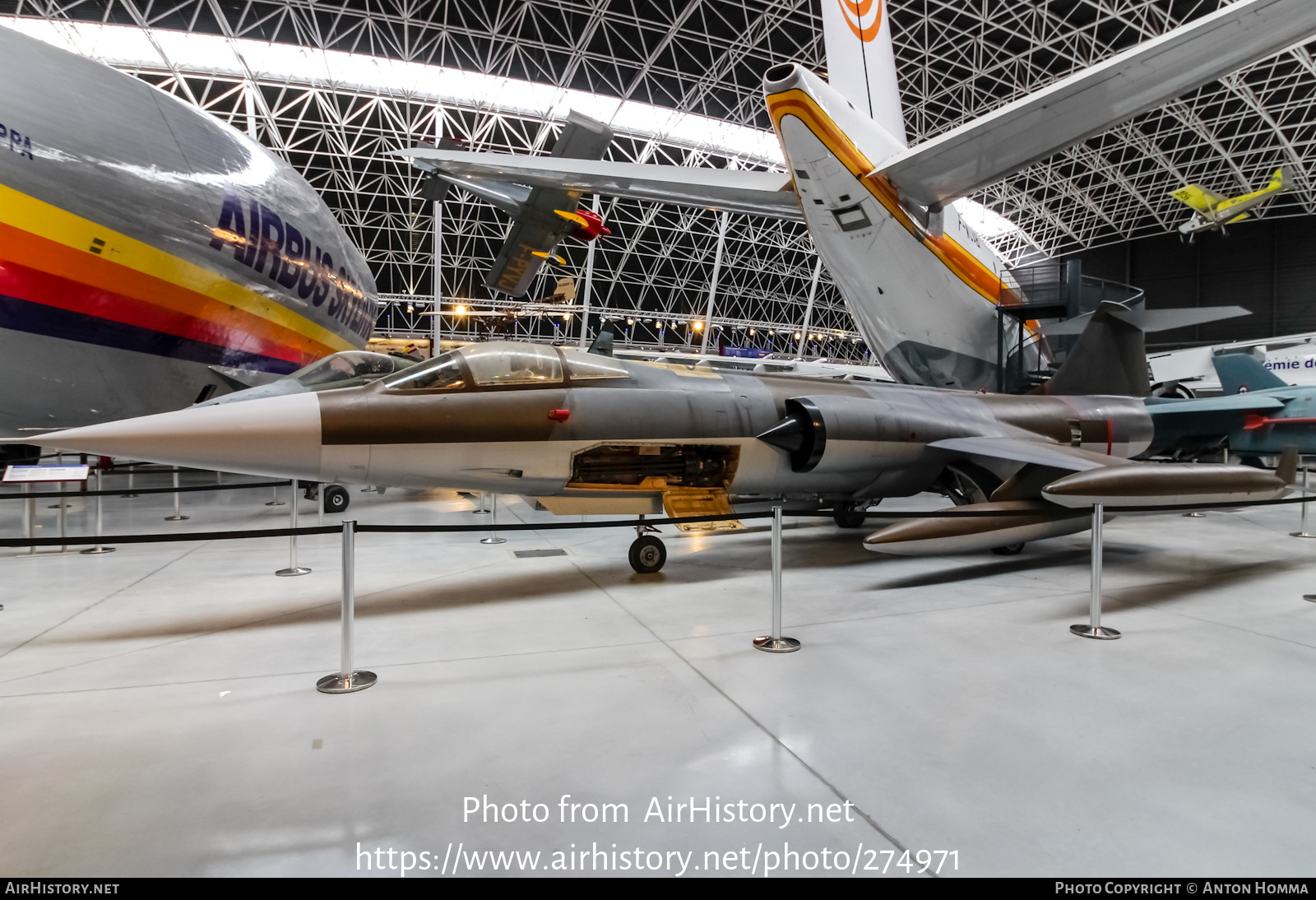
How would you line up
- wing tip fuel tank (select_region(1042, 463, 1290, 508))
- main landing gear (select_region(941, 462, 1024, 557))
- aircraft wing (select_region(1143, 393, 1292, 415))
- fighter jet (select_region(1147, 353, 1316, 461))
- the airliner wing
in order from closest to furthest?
wing tip fuel tank (select_region(1042, 463, 1290, 508))
main landing gear (select_region(941, 462, 1024, 557))
aircraft wing (select_region(1143, 393, 1292, 415))
fighter jet (select_region(1147, 353, 1316, 461))
the airliner wing

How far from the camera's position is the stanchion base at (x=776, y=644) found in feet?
12.5

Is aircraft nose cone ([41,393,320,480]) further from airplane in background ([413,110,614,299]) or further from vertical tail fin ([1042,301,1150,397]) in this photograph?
vertical tail fin ([1042,301,1150,397])

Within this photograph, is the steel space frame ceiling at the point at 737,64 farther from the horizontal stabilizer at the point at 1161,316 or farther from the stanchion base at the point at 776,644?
the stanchion base at the point at 776,644

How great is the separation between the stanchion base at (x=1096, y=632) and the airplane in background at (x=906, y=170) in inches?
241

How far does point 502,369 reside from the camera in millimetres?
5133

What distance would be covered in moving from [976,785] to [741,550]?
15.4 feet

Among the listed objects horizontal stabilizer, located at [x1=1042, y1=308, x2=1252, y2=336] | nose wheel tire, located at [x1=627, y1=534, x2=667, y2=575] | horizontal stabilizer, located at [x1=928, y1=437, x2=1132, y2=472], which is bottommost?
nose wheel tire, located at [x1=627, y1=534, x2=667, y2=575]

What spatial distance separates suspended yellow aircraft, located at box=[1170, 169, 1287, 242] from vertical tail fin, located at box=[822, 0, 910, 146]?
26.0 metres

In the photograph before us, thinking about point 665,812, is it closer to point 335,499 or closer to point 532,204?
point 335,499

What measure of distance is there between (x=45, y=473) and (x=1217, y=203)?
42.1 meters

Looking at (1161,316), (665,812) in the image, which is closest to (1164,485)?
(665,812)

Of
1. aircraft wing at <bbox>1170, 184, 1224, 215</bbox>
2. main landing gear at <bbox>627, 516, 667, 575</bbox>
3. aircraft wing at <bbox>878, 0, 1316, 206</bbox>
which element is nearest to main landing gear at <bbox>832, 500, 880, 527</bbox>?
main landing gear at <bbox>627, 516, 667, 575</bbox>

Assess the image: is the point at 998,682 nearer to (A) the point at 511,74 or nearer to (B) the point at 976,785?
(B) the point at 976,785

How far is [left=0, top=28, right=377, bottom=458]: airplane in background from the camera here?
576 cm
